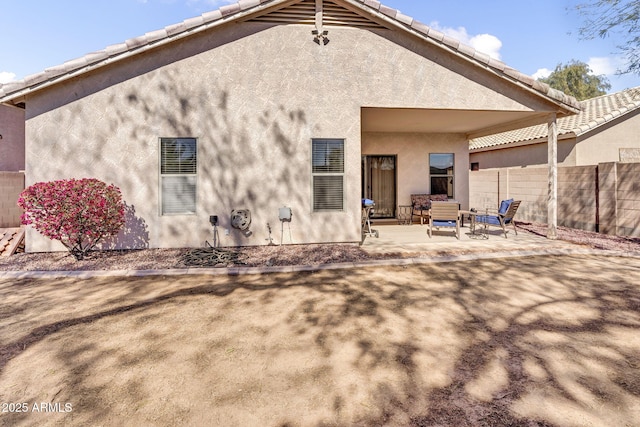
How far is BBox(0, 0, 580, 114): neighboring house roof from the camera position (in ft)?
23.9

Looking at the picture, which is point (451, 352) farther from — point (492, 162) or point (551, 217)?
point (492, 162)

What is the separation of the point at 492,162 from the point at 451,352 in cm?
1872

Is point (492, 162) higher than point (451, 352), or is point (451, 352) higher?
point (492, 162)

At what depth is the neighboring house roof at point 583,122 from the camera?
47.0ft

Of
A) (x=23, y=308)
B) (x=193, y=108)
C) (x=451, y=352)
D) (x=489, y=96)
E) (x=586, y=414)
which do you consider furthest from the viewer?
(x=489, y=96)

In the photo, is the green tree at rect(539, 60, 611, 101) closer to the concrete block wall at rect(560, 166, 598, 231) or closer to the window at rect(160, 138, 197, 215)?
the concrete block wall at rect(560, 166, 598, 231)

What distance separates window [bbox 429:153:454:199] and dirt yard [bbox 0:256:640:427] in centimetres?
784

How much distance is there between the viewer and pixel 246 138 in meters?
8.12

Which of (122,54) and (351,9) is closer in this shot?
(122,54)

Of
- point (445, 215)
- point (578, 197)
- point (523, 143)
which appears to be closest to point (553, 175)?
point (578, 197)

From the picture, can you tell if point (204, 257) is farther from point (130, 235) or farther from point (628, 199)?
point (628, 199)

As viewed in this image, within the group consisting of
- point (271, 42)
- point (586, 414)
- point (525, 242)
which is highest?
point (271, 42)

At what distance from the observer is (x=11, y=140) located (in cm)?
1153

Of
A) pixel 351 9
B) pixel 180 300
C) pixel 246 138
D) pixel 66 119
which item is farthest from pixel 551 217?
pixel 66 119
